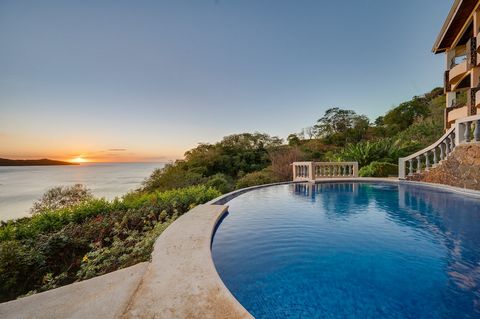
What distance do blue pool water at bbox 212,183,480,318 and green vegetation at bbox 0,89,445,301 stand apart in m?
1.71

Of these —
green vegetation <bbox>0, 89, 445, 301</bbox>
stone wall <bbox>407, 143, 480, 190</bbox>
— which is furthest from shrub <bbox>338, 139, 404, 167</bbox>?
stone wall <bbox>407, 143, 480, 190</bbox>

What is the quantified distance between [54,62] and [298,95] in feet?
52.4

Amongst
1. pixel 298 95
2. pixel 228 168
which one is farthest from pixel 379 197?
pixel 228 168

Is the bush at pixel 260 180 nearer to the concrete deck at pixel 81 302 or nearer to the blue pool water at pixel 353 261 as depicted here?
the blue pool water at pixel 353 261

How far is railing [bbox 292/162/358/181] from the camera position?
12875 millimetres

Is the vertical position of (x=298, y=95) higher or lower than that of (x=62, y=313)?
higher

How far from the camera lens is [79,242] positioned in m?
4.76

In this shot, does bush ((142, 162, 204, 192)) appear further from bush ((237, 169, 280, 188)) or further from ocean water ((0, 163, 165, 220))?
bush ((237, 169, 280, 188))

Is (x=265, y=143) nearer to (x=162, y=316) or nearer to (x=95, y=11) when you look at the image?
(x=95, y=11)

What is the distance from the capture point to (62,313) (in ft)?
6.57

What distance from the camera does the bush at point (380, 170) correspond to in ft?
47.2

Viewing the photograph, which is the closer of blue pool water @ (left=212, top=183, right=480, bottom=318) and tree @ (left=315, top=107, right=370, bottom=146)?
blue pool water @ (left=212, top=183, right=480, bottom=318)

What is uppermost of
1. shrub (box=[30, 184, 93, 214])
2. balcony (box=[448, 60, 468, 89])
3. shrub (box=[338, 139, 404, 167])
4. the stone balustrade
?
balcony (box=[448, 60, 468, 89])

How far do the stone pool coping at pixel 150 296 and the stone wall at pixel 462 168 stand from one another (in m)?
9.89
